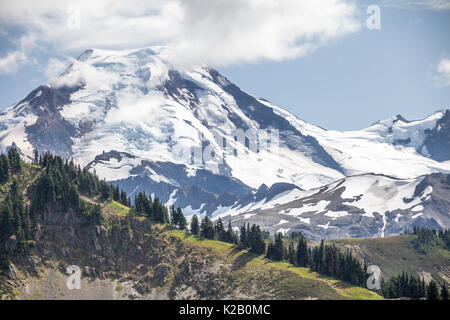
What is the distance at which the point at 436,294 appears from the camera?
190 meters
